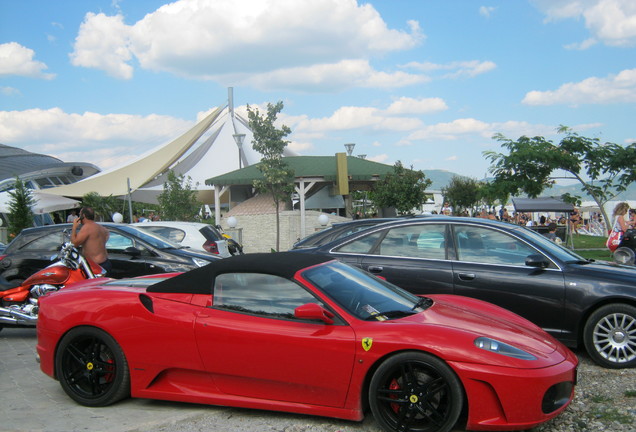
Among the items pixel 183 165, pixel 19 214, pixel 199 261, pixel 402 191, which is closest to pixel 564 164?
pixel 402 191

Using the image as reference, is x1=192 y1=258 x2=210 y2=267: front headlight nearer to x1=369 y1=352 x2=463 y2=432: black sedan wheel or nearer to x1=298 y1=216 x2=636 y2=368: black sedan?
x1=298 y1=216 x2=636 y2=368: black sedan

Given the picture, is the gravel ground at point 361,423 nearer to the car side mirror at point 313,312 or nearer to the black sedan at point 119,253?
the car side mirror at point 313,312

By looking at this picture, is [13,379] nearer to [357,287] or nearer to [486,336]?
[357,287]

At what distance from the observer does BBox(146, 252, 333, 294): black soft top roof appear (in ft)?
15.2

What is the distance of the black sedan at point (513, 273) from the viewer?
5.87 meters

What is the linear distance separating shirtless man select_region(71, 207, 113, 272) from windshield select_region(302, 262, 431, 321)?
184 inches

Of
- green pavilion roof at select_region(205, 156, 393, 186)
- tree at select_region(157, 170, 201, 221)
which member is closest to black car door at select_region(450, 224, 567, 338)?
green pavilion roof at select_region(205, 156, 393, 186)

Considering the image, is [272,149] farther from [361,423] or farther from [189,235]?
[361,423]

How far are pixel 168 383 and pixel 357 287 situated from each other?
1.68 metres

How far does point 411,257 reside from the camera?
22.2 feet

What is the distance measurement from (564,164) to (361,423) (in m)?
14.9

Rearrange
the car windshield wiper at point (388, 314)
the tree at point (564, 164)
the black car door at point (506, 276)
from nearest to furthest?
the car windshield wiper at point (388, 314), the black car door at point (506, 276), the tree at point (564, 164)

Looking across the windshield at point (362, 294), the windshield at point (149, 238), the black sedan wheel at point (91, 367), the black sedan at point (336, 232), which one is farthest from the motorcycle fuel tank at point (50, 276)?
the windshield at point (362, 294)

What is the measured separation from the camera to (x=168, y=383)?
15.3ft
